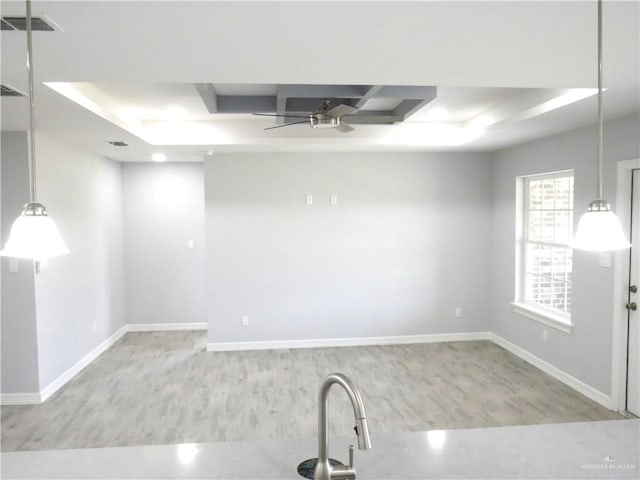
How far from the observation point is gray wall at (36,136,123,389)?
14.1 feet

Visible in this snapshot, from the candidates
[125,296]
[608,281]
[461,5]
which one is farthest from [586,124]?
[125,296]

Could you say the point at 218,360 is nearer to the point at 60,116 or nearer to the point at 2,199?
the point at 2,199

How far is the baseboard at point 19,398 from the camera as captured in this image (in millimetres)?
4121

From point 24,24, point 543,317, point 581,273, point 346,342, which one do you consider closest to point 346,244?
point 346,342

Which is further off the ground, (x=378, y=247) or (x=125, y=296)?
(x=378, y=247)

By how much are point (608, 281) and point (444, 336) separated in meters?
2.44

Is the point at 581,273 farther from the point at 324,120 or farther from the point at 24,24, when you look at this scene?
the point at 24,24

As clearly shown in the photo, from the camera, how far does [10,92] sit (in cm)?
277

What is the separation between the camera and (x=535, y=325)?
16.7 ft

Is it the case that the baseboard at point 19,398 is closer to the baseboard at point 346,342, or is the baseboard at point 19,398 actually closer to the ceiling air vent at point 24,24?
the baseboard at point 346,342

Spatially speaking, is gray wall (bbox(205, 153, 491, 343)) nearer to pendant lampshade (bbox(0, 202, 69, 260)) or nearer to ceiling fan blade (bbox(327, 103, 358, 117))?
ceiling fan blade (bbox(327, 103, 358, 117))

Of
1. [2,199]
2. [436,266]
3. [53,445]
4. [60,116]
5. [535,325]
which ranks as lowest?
[53,445]

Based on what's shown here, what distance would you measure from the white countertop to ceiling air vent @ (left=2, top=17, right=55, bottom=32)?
154 cm

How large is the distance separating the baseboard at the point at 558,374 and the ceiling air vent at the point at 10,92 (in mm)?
4902
